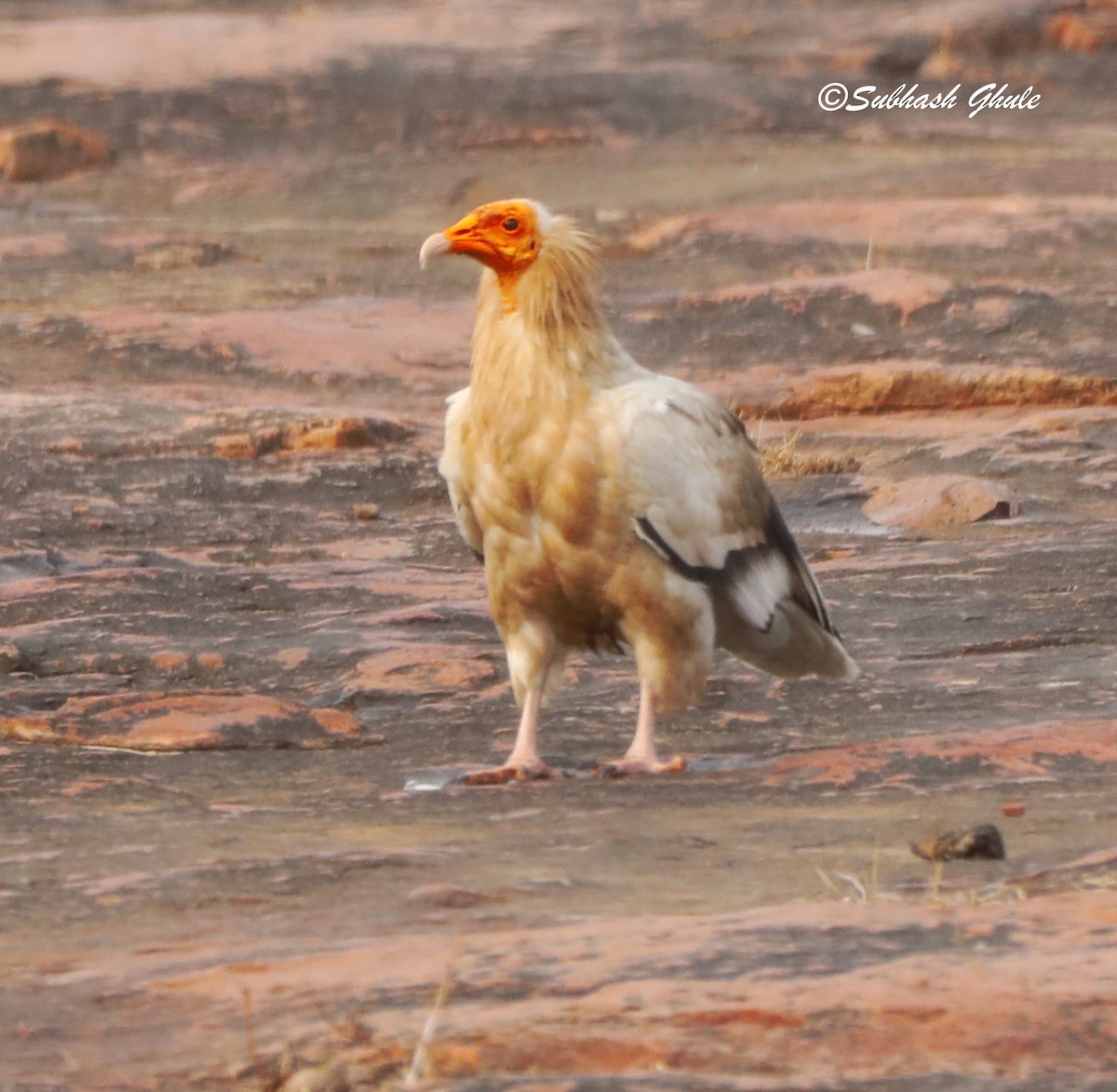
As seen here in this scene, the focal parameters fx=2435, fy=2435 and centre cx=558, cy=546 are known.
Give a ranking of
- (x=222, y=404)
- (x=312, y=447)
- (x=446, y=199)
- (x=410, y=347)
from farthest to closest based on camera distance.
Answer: (x=446, y=199), (x=410, y=347), (x=222, y=404), (x=312, y=447)

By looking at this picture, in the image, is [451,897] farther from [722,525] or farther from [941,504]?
[941,504]

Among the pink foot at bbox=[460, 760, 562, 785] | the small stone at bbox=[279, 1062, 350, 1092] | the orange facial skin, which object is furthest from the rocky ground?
the orange facial skin

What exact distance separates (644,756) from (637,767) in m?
0.11

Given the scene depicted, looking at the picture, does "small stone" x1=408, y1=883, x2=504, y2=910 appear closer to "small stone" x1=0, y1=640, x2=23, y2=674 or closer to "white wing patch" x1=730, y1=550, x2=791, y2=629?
"white wing patch" x1=730, y1=550, x2=791, y2=629

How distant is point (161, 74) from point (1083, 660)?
15.6m

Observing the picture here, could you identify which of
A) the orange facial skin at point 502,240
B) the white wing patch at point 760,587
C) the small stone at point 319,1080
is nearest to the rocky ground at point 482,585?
the small stone at point 319,1080

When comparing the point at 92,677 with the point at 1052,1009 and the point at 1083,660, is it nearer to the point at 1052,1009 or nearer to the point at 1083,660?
the point at 1083,660

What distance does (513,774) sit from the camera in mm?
5922

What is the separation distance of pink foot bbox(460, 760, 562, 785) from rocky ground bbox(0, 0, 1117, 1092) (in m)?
Answer: 0.12

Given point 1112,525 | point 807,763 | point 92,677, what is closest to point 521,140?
point 1112,525

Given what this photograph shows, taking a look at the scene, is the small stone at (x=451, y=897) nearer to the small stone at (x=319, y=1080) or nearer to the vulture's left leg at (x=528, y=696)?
the small stone at (x=319, y=1080)

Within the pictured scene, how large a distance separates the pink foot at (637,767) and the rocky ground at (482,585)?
0.05 m

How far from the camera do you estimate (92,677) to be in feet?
23.8

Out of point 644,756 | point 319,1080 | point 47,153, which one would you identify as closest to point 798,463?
point 644,756
